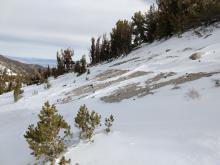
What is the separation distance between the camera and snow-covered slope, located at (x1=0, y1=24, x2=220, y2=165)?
930cm

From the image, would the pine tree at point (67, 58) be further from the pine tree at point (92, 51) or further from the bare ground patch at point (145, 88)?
the bare ground patch at point (145, 88)

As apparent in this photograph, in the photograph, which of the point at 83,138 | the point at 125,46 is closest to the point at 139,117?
the point at 83,138

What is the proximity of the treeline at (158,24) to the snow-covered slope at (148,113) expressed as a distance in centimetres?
558

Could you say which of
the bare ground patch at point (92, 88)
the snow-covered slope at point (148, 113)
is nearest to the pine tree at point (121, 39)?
the snow-covered slope at point (148, 113)

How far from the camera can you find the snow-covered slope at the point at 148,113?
930 centimetres

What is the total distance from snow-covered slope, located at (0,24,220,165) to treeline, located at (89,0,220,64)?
558 centimetres

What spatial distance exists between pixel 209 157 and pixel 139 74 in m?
10.2

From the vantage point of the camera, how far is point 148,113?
1247 centimetres

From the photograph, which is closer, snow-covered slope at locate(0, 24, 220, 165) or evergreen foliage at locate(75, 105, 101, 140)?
snow-covered slope at locate(0, 24, 220, 165)

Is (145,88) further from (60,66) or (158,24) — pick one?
(60,66)

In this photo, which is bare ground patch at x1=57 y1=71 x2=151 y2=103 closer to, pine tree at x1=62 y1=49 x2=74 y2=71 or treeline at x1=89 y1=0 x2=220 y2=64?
treeline at x1=89 y1=0 x2=220 y2=64

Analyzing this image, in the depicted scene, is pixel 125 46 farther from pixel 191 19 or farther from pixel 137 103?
pixel 137 103

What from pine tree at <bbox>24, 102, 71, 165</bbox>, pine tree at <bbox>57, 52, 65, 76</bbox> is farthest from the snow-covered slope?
pine tree at <bbox>57, 52, 65, 76</bbox>

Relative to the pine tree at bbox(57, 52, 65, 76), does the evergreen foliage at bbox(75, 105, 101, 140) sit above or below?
below
